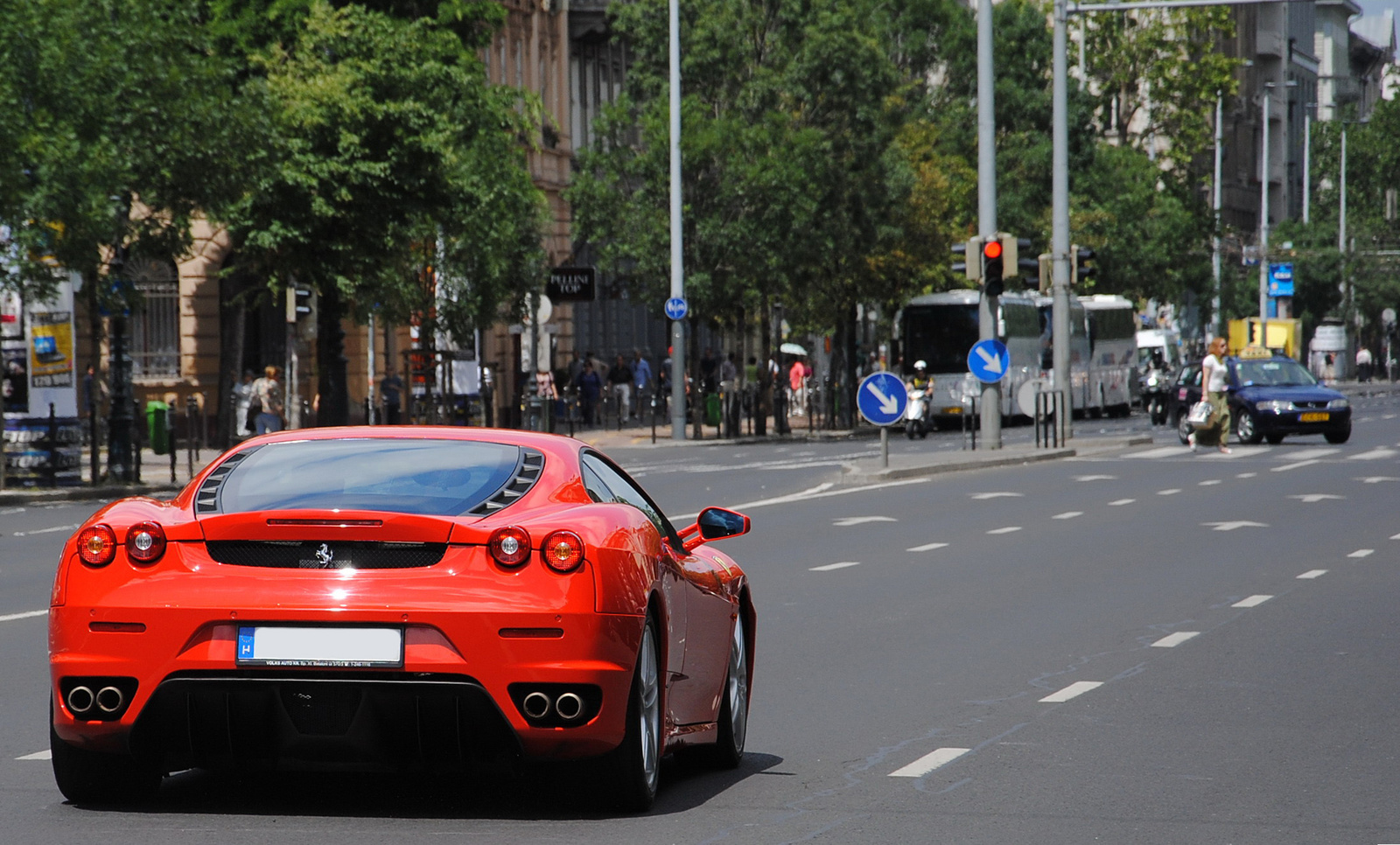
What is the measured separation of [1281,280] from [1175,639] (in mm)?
103820

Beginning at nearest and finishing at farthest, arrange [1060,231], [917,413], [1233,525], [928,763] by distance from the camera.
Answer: [928,763] → [1233,525] → [1060,231] → [917,413]

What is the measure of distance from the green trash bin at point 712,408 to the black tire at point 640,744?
47102 mm

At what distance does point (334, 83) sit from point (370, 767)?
29.4 m

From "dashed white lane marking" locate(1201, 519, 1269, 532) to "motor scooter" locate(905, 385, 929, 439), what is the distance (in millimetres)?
31214

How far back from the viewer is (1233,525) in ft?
72.9

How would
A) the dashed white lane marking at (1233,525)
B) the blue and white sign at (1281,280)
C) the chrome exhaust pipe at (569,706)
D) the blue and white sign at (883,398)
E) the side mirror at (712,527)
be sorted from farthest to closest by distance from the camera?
1. the blue and white sign at (1281,280)
2. the blue and white sign at (883,398)
3. the dashed white lane marking at (1233,525)
4. the side mirror at (712,527)
5. the chrome exhaust pipe at (569,706)

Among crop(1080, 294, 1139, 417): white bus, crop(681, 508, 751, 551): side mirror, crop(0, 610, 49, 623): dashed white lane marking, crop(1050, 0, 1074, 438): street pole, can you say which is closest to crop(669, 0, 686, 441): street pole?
crop(1050, 0, 1074, 438): street pole

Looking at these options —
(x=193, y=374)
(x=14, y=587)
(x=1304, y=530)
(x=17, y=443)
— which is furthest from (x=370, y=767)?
(x=193, y=374)

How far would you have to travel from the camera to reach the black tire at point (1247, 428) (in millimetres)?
42094

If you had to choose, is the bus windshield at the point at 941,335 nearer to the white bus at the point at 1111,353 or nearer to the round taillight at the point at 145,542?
the white bus at the point at 1111,353

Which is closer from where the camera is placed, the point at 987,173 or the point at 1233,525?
the point at 1233,525

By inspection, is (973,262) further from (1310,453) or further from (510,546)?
(510,546)

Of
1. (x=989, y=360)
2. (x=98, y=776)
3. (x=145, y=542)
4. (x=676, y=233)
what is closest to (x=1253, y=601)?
(x=98, y=776)

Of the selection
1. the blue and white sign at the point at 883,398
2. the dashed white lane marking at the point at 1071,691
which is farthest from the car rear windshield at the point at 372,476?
the blue and white sign at the point at 883,398
